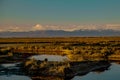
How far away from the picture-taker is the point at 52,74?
1399 inches

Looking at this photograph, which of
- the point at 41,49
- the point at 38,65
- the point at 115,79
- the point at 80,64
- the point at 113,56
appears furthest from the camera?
the point at 41,49

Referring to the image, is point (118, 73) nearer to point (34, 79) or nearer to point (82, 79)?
point (82, 79)

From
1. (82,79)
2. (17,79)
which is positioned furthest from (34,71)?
(82,79)

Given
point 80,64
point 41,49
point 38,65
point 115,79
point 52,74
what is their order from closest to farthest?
point 115,79, point 52,74, point 38,65, point 80,64, point 41,49

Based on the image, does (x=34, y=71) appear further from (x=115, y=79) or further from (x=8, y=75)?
(x=115, y=79)

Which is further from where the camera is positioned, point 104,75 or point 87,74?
point 87,74

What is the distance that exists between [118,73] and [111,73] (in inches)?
32.1

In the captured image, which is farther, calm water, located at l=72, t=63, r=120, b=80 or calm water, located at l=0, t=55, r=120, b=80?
calm water, located at l=0, t=55, r=120, b=80

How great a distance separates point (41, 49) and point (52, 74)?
41529mm

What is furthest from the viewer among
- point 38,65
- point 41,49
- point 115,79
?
point 41,49

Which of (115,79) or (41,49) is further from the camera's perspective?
(41,49)

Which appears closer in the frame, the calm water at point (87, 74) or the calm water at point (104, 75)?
the calm water at point (104, 75)

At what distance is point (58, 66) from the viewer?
37125 millimetres

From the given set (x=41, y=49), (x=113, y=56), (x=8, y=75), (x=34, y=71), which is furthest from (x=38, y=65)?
(x=41, y=49)
